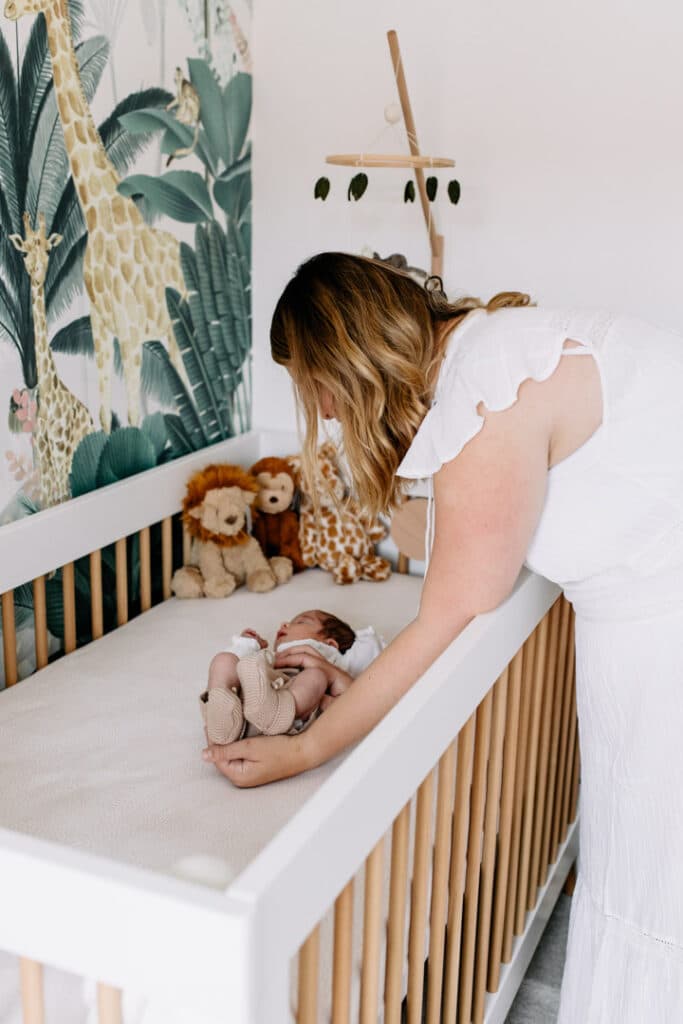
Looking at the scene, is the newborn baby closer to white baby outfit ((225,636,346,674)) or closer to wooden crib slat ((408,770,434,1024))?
white baby outfit ((225,636,346,674))

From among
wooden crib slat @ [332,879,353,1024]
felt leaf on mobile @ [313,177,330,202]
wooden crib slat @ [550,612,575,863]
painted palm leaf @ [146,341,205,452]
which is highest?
felt leaf on mobile @ [313,177,330,202]

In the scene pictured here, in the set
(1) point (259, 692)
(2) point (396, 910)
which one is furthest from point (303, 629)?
Answer: (2) point (396, 910)

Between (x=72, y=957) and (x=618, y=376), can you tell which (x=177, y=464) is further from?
(x=72, y=957)

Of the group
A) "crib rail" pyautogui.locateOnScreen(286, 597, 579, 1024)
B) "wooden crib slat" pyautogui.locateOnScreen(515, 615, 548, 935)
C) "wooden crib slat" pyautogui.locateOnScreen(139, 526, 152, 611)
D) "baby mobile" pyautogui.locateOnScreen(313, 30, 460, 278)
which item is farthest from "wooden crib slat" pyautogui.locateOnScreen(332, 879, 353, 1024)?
"baby mobile" pyautogui.locateOnScreen(313, 30, 460, 278)

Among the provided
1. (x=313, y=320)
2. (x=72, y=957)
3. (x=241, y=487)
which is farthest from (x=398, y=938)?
(x=241, y=487)

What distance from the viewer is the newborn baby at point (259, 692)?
1.37m

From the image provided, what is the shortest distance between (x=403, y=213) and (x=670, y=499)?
1.24 meters

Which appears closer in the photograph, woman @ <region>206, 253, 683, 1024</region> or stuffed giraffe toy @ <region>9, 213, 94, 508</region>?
woman @ <region>206, 253, 683, 1024</region>

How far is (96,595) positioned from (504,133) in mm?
1185

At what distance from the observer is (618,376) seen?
1054mm

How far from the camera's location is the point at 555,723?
1593 mm

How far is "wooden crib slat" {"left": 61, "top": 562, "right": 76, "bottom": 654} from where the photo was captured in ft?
5.70

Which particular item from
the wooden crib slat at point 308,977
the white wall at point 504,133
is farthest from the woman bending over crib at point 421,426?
the white wall at point 504,133

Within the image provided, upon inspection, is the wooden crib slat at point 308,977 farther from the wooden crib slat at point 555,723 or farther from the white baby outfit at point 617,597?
the wooden crib slat at point 555,723
